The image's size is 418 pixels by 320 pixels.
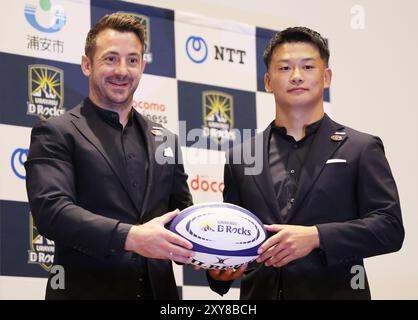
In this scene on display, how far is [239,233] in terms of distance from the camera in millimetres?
3395

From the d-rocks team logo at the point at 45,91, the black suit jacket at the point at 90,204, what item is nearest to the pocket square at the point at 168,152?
the black suit jacket at the point at 90,204

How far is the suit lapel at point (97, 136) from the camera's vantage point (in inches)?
142

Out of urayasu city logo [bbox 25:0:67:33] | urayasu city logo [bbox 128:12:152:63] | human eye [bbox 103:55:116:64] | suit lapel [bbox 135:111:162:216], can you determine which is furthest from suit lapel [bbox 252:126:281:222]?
urayasu city logo [bbox 25:0:67:33]

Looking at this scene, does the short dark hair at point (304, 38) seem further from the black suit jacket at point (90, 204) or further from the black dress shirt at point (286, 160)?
the black suit jacket at point (90, 204)

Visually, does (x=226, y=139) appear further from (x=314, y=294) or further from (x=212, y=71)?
(x=314, y=294)

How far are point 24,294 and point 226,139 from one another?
1.72 metres

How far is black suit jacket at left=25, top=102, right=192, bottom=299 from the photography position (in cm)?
338

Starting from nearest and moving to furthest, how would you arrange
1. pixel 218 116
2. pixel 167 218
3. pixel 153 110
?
pixel 167 218 → pixel 153 110 → pixel 218 116

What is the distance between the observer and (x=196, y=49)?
5594 mm

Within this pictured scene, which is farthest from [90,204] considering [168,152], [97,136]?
[168,152]

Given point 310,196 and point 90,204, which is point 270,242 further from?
point 90,204

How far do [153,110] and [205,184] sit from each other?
601 mm
